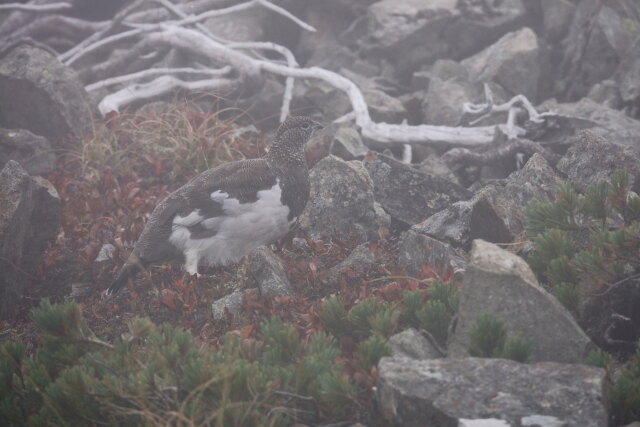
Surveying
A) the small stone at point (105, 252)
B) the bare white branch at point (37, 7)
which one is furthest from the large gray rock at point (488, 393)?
the bare white branch at point (37, 7)

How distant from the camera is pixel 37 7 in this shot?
34.7 feet

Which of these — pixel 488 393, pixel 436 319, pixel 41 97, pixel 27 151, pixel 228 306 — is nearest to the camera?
pixel 488 393

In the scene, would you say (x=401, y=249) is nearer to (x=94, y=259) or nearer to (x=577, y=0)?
(x=94, y=259)

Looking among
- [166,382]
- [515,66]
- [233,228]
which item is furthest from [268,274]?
[515,66]

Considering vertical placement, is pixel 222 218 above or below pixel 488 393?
below

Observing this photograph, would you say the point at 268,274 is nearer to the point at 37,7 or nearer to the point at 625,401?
the point at 625,401

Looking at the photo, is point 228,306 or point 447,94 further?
point 447,94

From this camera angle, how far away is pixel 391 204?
22.0 ft

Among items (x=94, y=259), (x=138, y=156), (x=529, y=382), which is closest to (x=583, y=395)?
(x=529, y=382)

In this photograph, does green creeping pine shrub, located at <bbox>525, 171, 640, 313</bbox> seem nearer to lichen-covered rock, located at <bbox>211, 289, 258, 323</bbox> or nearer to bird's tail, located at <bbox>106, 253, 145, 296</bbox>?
lichen-covered rock, located at <bbox>211, 289, 258, 323</bbox>

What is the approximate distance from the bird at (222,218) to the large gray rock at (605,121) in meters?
3.77

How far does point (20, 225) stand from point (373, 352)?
4008 millimetres

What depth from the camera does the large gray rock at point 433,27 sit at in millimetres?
10758

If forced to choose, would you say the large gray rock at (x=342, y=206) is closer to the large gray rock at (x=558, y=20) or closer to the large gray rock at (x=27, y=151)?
the large gray rock at (x=27, y=151)
